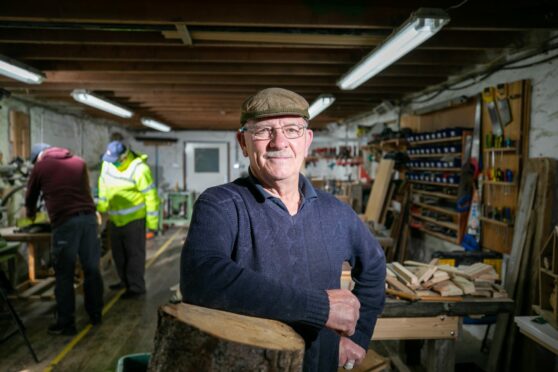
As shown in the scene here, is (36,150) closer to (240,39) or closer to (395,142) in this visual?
(240,39)

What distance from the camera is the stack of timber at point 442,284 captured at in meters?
2.48

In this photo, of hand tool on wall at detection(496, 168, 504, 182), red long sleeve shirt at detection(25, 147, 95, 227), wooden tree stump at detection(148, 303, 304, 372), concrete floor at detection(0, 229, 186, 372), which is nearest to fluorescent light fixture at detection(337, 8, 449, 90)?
hand tool on wall at detection(496, 168, 504, 182)

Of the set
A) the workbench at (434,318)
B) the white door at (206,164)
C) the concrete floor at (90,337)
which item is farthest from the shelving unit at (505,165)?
the white door at (206,164)

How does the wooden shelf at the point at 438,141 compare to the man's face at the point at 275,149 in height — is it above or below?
above

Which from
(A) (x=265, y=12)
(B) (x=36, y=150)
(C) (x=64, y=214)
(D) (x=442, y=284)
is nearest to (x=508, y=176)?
(D) (x=442, y=284)

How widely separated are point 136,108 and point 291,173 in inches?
259

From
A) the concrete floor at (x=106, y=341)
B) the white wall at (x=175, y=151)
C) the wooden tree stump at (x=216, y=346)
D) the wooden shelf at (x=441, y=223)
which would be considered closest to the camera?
the wooden tree stump at (x=216, y=346)

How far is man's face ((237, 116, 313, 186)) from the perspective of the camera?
1331 millimetres

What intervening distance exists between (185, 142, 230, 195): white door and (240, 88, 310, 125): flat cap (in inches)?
414

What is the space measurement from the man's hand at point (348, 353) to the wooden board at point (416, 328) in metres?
1.06

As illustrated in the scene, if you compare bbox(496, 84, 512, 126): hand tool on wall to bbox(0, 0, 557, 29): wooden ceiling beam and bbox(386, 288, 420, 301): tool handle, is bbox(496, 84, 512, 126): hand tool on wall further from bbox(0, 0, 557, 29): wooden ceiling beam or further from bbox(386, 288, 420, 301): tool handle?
bbox(386, 288, 420, 301): tool handle

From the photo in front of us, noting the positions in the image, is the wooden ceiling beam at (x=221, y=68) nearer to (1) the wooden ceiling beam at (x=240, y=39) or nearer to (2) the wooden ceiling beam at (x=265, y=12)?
(1) the wooden ceiling beam at (x=240, y=39)

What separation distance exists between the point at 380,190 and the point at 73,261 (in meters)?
4.36

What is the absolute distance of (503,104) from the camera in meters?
3.56
